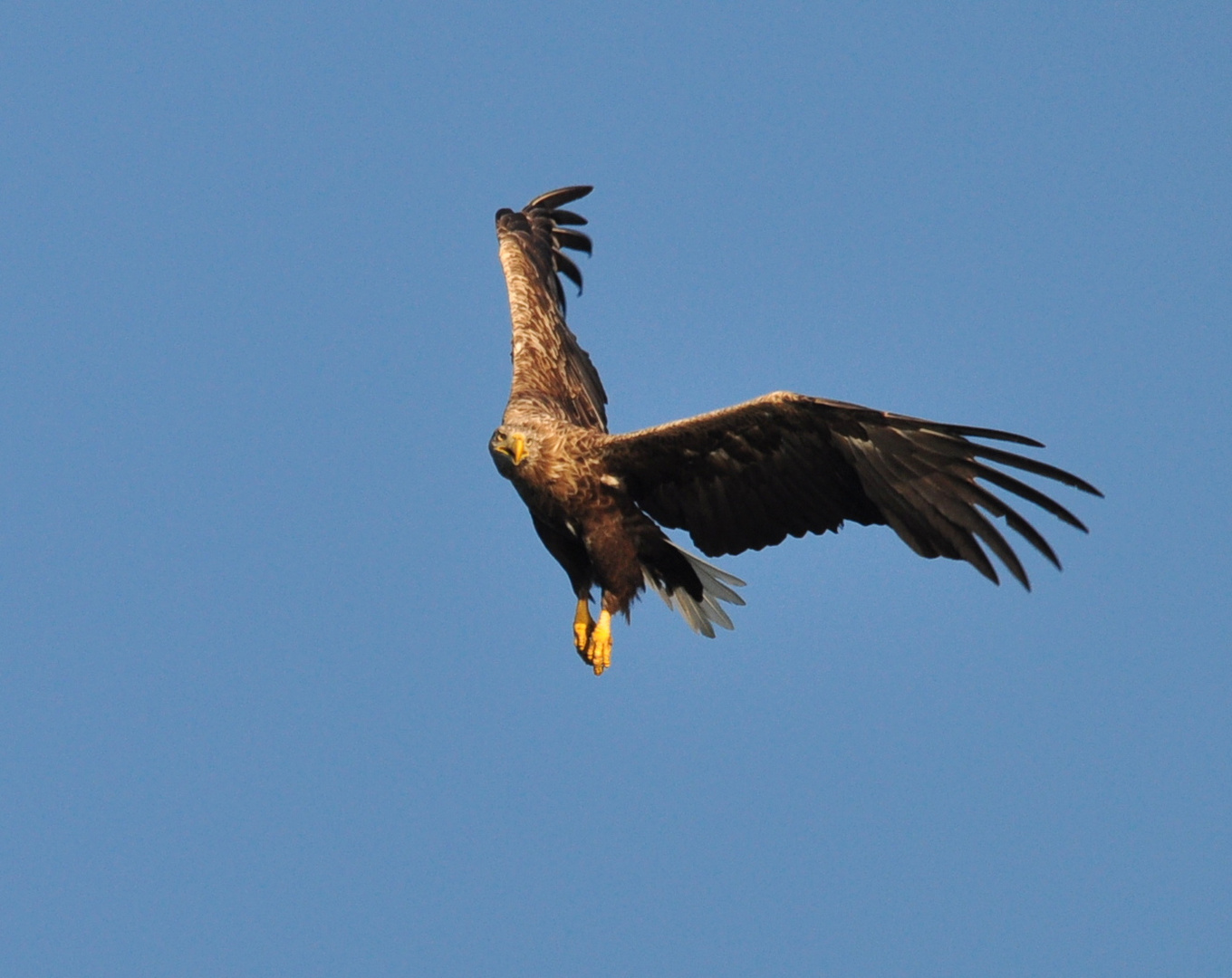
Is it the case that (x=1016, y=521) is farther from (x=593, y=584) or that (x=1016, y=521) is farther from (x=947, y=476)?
(x=593, y=584)

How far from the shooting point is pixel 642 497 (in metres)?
10.4

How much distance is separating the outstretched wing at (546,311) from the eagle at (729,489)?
15cm

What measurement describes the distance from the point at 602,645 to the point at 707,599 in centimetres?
106

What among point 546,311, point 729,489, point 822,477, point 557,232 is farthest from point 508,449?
point 557,232

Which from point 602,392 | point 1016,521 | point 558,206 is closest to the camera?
point 1016,521

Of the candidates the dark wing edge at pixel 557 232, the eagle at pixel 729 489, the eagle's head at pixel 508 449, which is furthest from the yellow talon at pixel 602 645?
the dark wing edge at pixel 557 232

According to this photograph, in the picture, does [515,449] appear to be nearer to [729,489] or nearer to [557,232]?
[729,489]

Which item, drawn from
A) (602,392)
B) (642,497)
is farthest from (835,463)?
(602,392)

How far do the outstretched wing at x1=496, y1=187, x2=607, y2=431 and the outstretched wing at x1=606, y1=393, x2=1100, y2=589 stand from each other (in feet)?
3.38

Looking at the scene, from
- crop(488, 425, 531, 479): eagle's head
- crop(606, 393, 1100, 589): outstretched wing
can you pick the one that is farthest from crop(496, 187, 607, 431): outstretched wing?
crop(606, 393, 1100, 589): outstretched wing

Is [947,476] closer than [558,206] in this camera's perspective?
Yes

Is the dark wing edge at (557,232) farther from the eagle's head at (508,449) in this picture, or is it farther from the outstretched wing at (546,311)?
the eagle's head at (508,449)

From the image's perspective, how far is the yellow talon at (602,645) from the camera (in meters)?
10.4

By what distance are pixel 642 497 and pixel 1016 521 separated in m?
2.12
